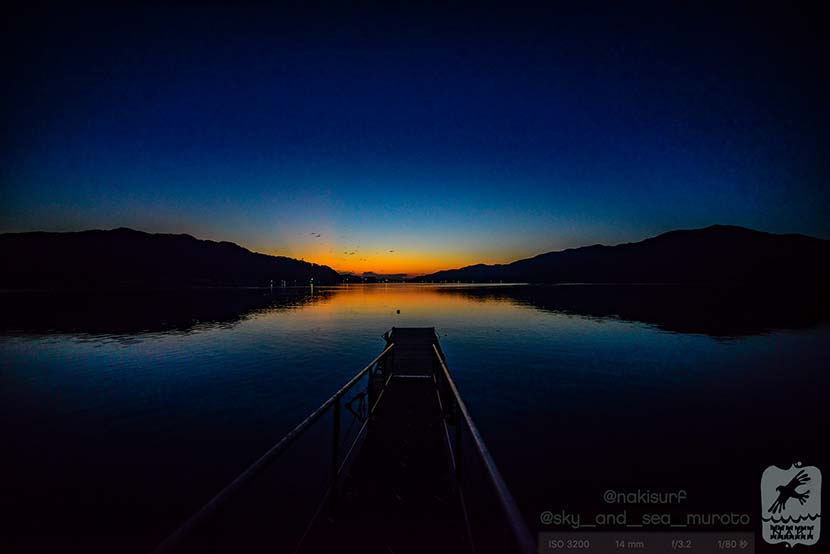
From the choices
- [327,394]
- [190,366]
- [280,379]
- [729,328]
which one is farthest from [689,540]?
[729,328]

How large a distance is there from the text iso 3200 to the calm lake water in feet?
13.8

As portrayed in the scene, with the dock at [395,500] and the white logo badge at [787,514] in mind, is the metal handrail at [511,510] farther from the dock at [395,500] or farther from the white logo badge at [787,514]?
the white logo badge at [787,514]

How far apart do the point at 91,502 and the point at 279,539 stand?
5720 millimetres

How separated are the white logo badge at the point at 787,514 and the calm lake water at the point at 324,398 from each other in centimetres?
66

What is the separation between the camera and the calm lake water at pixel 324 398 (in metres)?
9.32

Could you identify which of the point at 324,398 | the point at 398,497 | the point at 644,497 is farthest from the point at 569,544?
the point at 324,398

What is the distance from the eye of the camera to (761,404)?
16.5 meters

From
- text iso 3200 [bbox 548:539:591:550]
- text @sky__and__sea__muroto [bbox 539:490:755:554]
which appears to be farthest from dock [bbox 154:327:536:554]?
text @sky__and__sea__muroto [bbox 539:490:755:554]

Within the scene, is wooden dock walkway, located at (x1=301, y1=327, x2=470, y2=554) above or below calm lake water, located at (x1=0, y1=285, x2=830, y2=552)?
above

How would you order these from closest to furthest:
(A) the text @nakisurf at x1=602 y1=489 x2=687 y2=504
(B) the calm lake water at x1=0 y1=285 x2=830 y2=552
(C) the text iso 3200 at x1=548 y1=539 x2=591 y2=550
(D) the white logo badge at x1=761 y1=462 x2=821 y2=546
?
(C) the text iso 3200 at x1=548 y1=539 x2=591 y2=550 < (D) the white logo badge at x1=761 y1=462 x2=821 y2=546 < (A) the text @nakisurf at x1=602 y1=489 x2=687 y2=504 < (B) the calm lake water at x1=0 y1=285 x2=830 y2=552

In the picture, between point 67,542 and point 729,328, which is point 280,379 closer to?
point 67,542

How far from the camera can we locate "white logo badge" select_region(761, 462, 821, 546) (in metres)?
7.64

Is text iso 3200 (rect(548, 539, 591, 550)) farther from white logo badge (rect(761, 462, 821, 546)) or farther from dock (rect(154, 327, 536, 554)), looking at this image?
white logo badge (rect(761, 462, 821, 546))

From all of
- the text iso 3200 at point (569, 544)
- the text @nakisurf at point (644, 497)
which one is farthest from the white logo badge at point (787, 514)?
the text iso 3200 at point (569, 544)
